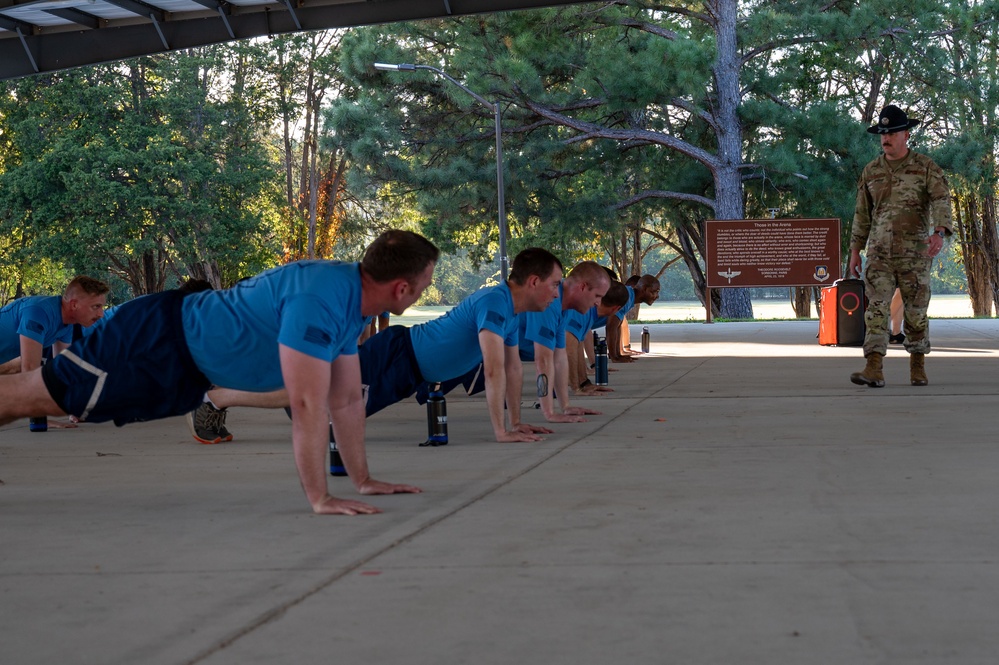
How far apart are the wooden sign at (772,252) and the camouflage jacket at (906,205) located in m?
22.8

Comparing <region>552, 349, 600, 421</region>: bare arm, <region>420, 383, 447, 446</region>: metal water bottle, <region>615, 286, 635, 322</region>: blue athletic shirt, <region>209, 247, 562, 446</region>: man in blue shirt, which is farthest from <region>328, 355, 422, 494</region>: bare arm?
<region>615, 286, 635, 322</region>: blue athletic shirt

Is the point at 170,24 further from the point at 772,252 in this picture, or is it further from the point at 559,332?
the point at 772,252

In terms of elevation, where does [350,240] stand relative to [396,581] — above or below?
above

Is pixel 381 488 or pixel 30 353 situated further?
pixel 30 353

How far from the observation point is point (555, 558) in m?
4.61

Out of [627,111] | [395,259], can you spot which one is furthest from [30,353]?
[627,111]

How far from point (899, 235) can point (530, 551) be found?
8.51 meters

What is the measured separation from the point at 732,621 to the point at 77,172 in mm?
42222

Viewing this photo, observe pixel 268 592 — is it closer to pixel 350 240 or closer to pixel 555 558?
pixel 555 558

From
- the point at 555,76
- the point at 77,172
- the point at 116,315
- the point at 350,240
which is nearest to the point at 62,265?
the point at 77,172

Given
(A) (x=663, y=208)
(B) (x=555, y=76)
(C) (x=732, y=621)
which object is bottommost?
(C) (x=732, y=621)

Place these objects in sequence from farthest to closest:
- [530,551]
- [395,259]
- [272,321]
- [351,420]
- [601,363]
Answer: [601,363] → [351,420] → [272,321] → [395,259] → [530,551]

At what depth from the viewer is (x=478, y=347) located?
28.2ft

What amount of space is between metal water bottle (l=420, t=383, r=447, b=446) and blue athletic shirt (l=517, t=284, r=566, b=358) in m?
1.44
